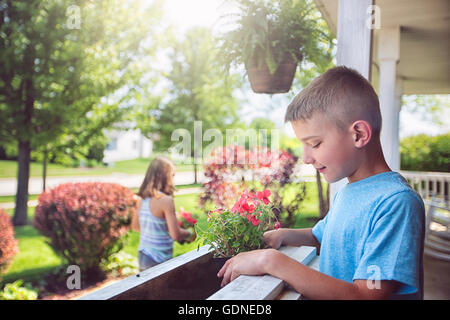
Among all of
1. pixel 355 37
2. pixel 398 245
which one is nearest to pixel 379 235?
pixel 398 245

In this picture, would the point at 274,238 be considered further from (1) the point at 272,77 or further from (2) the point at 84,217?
(2) the point at 84,217

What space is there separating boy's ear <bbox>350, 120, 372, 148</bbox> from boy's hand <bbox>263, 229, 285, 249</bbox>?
310mm

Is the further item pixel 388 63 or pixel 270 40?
pixel 388 63

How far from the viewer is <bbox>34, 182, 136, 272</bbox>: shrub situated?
340 centimetres

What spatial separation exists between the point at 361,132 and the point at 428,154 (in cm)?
857

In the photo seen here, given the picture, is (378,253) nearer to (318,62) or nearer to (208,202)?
(318,62)

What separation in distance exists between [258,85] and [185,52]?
35.6 ft

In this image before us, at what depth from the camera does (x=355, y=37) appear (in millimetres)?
1231

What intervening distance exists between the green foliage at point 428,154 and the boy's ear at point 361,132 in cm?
830

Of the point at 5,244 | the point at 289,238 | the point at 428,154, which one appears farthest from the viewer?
the point at 428,154

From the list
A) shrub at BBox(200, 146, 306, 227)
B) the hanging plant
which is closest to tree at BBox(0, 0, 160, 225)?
shrub at BBox(200, 146, 306, 227)

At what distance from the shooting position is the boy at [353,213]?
565mm

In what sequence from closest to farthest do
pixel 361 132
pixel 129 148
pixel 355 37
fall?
pixel 361 132
pixel 355 37
pixel 129 148

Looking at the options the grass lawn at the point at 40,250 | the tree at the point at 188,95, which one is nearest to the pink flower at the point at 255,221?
Result: the grass lawn at the point at 40,250
